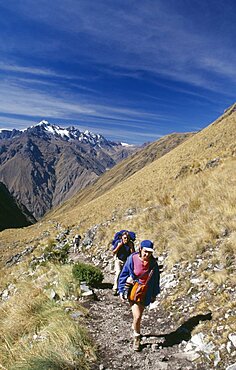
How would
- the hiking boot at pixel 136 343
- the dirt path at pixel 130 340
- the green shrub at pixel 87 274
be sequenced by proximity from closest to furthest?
the dirt path at pixel 130 340
the hiking boot at pixel 136 343
the green shrub at pixel 87 274

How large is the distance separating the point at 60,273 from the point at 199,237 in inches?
229

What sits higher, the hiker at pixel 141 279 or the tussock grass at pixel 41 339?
the hiker at pixel 141 279

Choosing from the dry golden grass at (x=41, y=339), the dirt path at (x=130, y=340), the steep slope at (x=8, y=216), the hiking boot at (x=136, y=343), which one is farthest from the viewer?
the steep slope at (x=8, y=216)

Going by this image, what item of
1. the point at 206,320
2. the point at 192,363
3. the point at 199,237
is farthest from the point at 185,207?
the point at 192,363

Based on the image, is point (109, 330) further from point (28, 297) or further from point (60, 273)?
point (60, 273)

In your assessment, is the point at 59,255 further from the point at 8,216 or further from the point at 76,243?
the point at 8,216

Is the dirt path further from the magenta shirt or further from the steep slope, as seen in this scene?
the steep slope

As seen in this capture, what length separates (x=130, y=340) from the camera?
291 inches

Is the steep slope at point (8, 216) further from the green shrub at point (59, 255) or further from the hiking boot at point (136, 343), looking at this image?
the hiking boot at point (136, 343)

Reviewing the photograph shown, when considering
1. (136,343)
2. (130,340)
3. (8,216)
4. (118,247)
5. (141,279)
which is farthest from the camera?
(8,216)

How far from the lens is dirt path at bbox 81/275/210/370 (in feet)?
20.7

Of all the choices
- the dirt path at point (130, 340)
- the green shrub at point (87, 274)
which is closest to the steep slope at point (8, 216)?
the green shrub at point (87, 274)

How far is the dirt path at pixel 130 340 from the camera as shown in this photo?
630 cm

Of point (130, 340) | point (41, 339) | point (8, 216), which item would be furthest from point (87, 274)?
point (8, 216)
